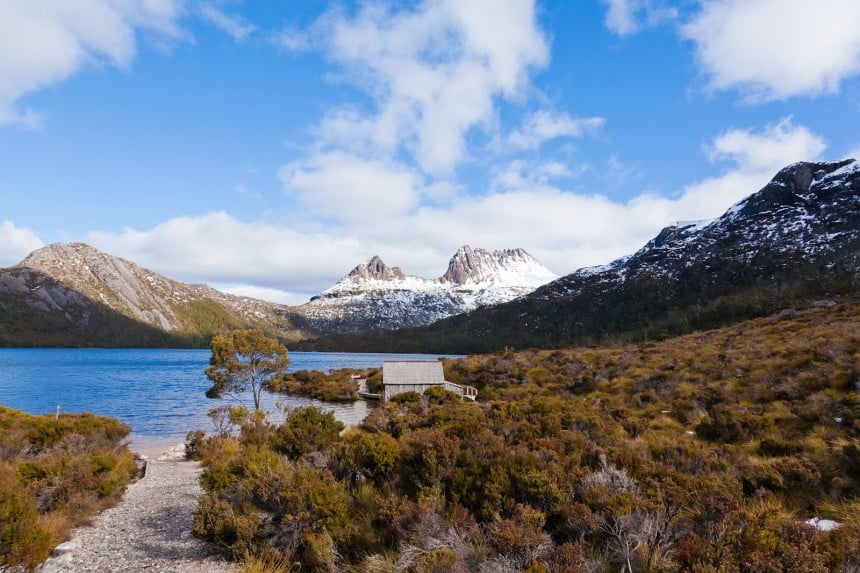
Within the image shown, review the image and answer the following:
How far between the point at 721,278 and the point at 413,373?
9399 cm

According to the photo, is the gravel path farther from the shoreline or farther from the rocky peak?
the rocky peak

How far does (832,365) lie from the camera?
17.4 meters

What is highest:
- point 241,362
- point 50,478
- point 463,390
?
point 241,362

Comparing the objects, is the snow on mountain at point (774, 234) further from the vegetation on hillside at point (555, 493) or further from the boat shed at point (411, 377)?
the vegetation on hillside at point (555, 493)

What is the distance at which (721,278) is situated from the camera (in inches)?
4003

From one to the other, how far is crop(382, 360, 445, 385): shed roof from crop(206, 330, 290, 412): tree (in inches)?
418

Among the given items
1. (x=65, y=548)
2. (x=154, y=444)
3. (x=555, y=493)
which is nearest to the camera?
(x=555, y=493)

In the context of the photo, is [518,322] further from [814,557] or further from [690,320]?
[814,557]

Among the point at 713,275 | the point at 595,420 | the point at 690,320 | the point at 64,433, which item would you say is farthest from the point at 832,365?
the point at 713,275

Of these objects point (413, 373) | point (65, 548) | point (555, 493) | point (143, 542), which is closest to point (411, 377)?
point (413, 373)

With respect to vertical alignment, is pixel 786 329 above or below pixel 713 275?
below

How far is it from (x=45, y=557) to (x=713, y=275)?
12327 cm

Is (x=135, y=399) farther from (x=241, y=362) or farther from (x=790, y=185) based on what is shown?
(x=790, y=185)

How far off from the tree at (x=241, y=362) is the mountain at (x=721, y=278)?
4344 centimetres
